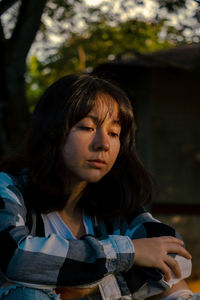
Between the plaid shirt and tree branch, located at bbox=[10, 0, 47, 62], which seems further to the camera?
tree branch, located at bbox=[10, 0, 47, 62]

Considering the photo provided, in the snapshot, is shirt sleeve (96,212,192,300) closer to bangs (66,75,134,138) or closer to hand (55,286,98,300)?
hand (55,286,98,300)

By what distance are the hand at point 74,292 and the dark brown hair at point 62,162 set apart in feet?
1.37

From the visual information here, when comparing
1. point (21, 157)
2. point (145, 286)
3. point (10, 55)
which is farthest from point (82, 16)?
point (145, 286)

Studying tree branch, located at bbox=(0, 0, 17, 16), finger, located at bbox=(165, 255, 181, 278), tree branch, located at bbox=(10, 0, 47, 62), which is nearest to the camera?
finger, located at bbox=(165, 255, 181, 278)

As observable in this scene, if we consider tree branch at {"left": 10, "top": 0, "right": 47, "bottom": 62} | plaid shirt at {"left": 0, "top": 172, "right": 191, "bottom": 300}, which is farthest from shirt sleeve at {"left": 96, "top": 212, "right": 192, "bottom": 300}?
tree branch at {"left": 10, "top": 0, "right": 47, "bottom": 62}

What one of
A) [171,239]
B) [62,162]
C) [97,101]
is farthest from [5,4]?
[171,239]

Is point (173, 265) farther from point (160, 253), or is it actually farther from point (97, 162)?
point (97, 162)

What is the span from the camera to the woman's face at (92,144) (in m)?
1.93

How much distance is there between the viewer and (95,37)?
26.4 ft

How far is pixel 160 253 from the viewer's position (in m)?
1.81

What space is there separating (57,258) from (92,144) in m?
0.56

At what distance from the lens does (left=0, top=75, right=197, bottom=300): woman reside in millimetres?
1629

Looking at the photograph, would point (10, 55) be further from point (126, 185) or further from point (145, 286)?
point (145, 286)

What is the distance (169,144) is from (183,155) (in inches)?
14.1
